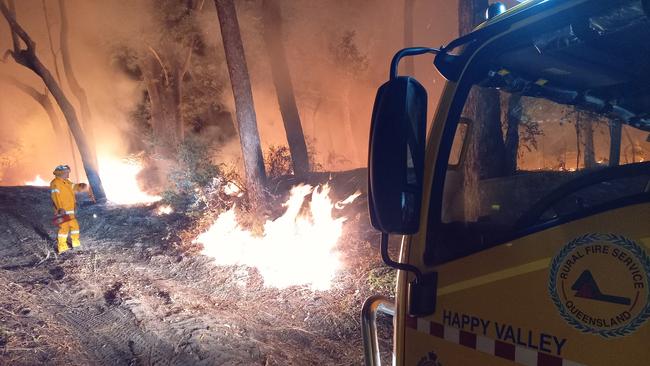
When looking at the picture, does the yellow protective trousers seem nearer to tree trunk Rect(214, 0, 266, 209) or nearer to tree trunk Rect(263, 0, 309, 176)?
tree trunk Rect(214, 0, 266, 209)

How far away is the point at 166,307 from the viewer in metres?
6.85

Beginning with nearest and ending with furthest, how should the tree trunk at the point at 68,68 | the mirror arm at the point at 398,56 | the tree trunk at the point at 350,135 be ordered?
1. the mirror arm at the point at 398,56
2. the tree trunk at the point at 68,68
3. the tree trunk at the point at 350,135

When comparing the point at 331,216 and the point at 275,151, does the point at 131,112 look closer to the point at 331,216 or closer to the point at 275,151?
the point at 275,151

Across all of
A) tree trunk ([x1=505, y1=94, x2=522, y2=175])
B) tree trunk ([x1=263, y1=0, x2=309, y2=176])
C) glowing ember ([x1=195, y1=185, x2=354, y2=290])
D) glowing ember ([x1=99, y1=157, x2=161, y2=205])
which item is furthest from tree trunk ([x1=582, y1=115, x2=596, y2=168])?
glowing ember ([x1=99, y1=157, x2=161, y2=205])

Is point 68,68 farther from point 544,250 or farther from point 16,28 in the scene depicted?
point 544,250

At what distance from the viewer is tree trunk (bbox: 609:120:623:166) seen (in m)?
2.03

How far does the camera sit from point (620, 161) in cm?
201

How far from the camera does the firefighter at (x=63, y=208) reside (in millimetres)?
9977

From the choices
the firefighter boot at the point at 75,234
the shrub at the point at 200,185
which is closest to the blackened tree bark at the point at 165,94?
the shrub at the point at 200,185

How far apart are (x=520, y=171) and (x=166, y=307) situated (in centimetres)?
601

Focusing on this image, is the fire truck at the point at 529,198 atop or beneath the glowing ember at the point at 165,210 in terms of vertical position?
atop

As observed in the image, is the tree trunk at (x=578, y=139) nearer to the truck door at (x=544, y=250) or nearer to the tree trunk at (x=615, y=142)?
the truck door at (x=544, y=250)

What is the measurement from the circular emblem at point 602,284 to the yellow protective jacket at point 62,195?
10.8m

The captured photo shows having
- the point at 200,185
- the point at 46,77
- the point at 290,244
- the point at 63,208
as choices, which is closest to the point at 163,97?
the point at 46,77
